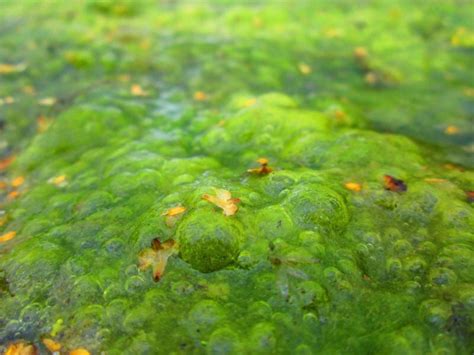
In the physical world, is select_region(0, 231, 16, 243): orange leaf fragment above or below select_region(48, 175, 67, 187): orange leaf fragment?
below

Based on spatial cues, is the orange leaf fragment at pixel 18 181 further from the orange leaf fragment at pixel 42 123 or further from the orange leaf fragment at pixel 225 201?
the orange leaf fragment at pixel 225 201

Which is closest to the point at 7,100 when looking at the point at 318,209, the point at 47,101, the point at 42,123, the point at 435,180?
the point at 47,101

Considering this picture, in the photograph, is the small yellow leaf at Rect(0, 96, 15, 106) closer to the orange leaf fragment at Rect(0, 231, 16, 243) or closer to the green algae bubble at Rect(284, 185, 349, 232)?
the orange leaf fragment at Rect(0, 231, 16, 243)

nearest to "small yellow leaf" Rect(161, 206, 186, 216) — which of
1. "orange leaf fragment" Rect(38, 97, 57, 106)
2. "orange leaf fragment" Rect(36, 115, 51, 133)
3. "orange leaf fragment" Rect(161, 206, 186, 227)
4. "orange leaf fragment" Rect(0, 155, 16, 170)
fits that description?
"orange leaf fragment" Rect(161, 206, 186, 227)

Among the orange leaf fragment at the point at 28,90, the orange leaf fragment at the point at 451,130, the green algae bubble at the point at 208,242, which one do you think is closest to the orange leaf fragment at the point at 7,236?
the green algae bubble at the point at 208,242

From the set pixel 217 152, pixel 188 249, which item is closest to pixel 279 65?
pixel 217 152

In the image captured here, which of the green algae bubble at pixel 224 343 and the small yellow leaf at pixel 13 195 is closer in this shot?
the green algae bubble at pixel 224 343
